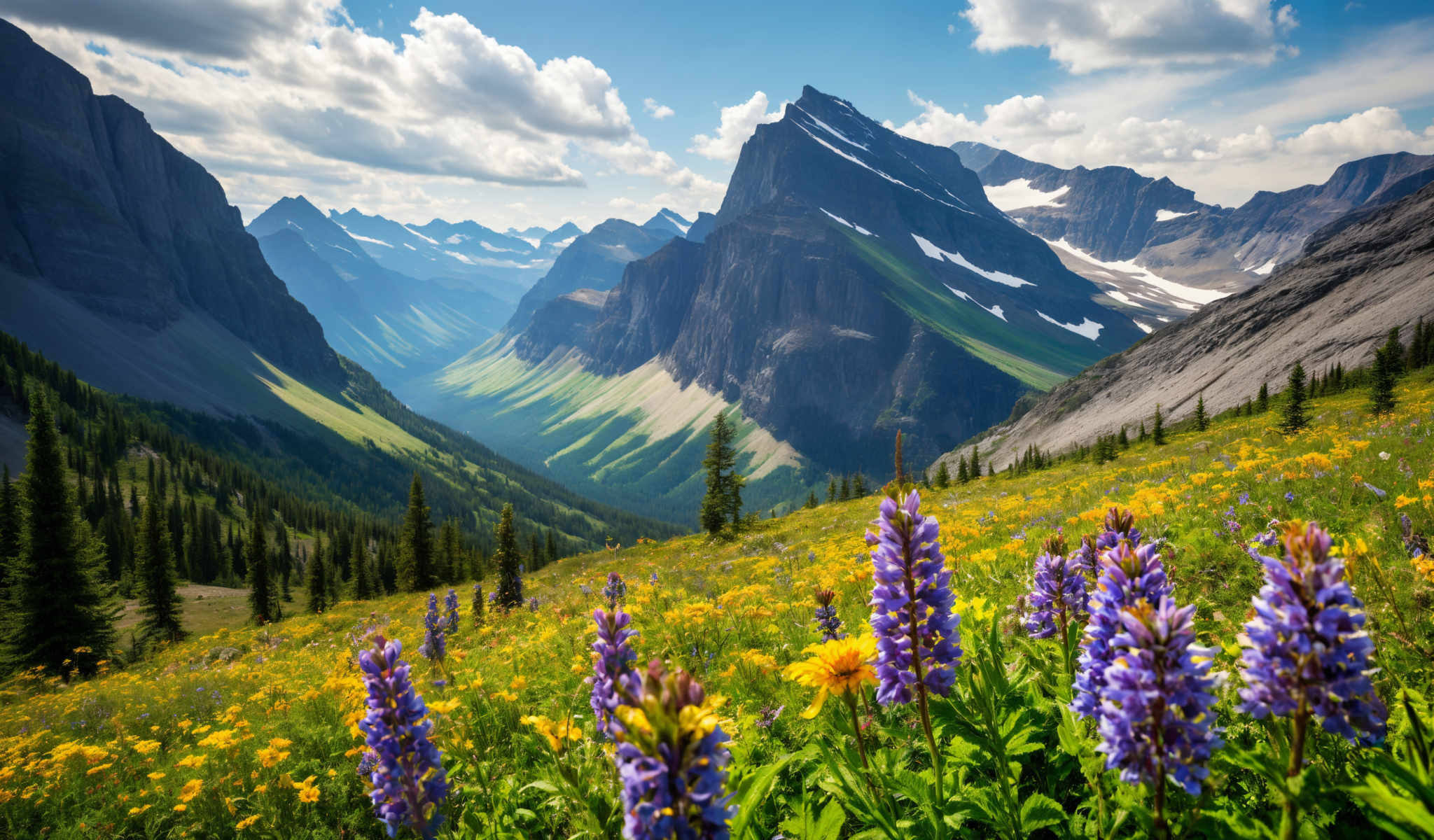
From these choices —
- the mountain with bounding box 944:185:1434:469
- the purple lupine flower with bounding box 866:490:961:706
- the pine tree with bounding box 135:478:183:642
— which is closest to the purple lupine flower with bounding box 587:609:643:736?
the purple lupine flower with bounding box 866:490:961:706

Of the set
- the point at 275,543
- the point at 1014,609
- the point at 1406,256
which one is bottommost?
the point at 275,543

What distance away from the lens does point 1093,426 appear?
409 feet

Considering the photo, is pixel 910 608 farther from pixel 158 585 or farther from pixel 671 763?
pixel 158 585

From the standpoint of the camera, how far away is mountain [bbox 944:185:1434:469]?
9731 cm

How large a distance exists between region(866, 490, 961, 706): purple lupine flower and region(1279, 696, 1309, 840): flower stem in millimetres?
1518

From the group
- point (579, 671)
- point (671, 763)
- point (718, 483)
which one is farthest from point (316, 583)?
point (671, 763)

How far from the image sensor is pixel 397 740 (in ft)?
12.8

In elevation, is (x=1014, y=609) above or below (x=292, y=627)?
above

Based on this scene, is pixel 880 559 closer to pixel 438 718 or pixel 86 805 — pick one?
pixel 438 718

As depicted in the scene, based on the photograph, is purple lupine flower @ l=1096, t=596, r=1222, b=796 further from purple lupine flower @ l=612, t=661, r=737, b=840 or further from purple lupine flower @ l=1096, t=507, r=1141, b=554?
purple lupine flower @ l=612, t=661, r=737, b=840

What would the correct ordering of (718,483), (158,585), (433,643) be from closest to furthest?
1. (433,643)
2. (158,585)
3. (718,483)

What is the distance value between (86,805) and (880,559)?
32.0 ft

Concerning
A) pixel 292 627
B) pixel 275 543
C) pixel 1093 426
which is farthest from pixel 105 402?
pixel 1093 426

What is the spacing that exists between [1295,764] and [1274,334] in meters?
159
